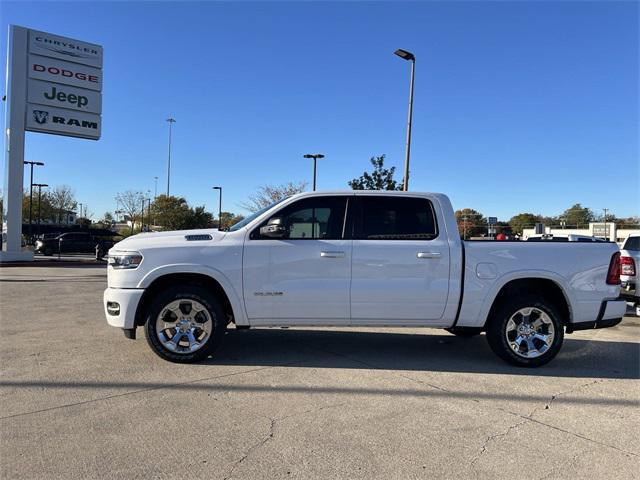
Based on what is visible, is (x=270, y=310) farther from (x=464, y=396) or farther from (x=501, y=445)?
(x=501, y=445)

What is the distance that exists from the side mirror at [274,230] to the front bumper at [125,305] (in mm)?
1481

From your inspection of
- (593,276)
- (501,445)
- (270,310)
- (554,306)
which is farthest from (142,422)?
(593,276)

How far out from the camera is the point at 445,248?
539 cm

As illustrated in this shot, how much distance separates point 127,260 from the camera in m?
5.28

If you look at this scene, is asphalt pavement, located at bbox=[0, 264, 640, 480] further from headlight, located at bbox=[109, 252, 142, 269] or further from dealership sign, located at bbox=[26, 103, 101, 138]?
dealership sign, located at bbox=[26, 103, 101, 138]

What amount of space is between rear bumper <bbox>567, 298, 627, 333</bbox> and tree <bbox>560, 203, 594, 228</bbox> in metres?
84.4

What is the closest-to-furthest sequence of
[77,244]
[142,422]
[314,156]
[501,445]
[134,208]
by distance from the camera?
[501,445] → [142,422] → [77,244] → [314,156] → [134,208]

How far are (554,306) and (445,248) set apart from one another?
148 cm

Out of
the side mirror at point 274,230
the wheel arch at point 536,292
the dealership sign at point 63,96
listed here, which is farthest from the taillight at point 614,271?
the dealership sign at point 63,96

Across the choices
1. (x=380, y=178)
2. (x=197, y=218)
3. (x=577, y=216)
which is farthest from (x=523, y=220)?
(x=380, y=178)

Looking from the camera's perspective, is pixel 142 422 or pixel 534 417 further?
pixel 534 417

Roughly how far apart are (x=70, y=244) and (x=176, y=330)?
30358 millimetres

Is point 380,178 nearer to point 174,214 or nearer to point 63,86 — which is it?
point 63,86

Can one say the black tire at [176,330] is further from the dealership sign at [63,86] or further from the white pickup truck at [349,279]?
the dealership sign at [63,86]
